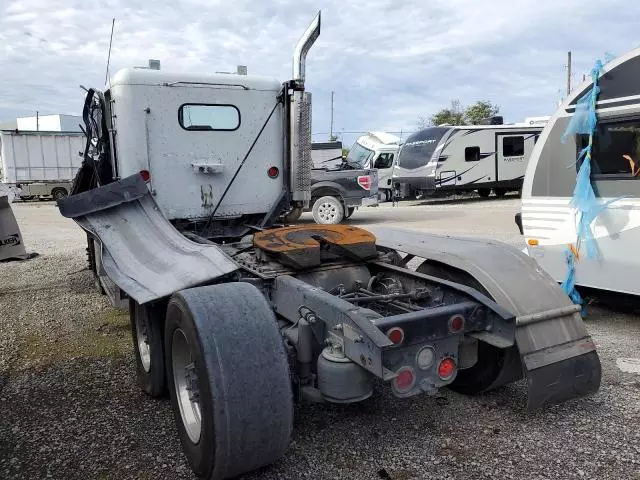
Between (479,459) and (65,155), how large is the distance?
84.8 feet

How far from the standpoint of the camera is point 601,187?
17.9 feet

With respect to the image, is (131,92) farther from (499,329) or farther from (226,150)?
(499,329)

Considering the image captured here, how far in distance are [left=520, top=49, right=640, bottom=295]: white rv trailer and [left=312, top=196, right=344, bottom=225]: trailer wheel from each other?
937 centimetres

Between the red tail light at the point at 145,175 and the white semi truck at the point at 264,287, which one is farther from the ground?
the red tail light at the point at 145,175

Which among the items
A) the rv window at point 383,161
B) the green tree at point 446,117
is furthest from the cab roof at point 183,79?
the green tree at point 446,117

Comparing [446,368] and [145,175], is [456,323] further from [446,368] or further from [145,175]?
[145,175]

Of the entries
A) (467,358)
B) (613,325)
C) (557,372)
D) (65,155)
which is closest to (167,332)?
(467,358)

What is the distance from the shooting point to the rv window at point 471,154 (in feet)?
67.7

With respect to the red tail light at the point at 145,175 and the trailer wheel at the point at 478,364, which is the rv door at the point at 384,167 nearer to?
the red tail light at the point at 145,175

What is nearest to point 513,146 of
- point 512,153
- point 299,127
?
point 512,153

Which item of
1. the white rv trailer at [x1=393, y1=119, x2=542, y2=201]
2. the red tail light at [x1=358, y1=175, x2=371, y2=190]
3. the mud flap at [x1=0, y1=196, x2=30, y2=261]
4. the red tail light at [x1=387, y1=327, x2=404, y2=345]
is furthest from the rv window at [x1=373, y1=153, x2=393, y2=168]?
the red tail light at [x1=387, y1=327, x2=404, y2=345]

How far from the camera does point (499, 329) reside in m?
3.20

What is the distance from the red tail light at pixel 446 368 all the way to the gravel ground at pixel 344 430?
1.81 ft

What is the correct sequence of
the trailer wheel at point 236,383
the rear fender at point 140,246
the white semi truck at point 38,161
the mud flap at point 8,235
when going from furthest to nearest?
1. the white semi truck at point 38,161
2. the mud flap at point 8,235
3. the rear fender at point 140,246
4. the trailer wheel at point 236,383
